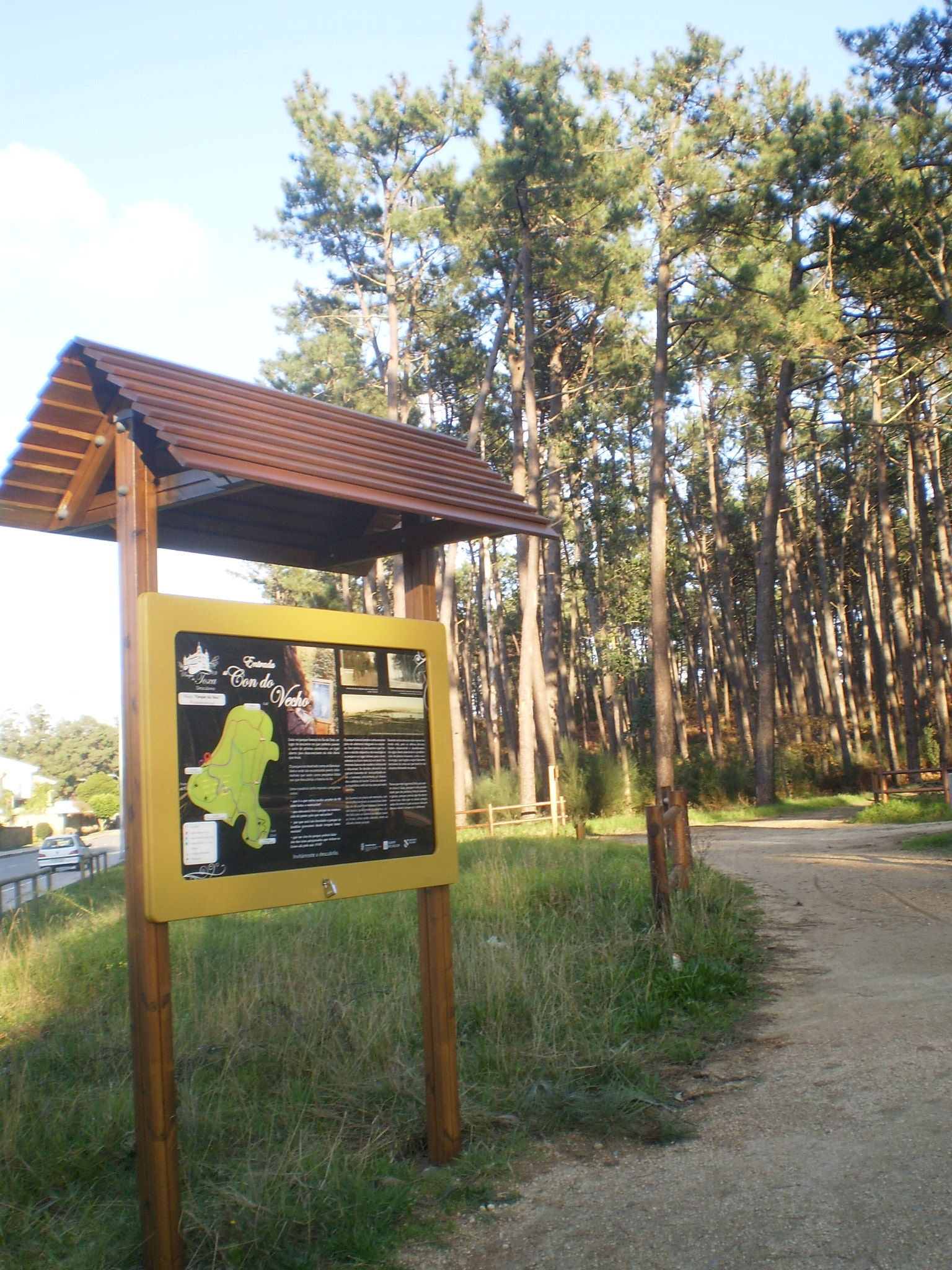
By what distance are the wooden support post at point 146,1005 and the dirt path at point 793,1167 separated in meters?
0.86

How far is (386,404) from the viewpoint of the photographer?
27016 millimetres

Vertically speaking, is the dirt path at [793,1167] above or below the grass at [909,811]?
below

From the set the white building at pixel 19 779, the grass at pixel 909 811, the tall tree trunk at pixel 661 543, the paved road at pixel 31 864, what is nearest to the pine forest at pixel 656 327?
the tall tree trunk at pixel 661 543

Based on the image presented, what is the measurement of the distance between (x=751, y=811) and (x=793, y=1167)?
2213 centimetres

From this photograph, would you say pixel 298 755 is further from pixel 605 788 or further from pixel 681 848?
pixel 605 788

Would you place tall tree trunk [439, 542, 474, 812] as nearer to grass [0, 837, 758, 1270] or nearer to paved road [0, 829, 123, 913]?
paved road [0, 829, 123, 913]

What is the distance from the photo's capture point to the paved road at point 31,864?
22903mm

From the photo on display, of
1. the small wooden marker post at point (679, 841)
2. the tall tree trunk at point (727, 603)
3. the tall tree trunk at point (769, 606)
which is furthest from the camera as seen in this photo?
the tall tree trunk at point (727, 603)

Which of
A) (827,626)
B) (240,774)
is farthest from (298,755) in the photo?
(827,626)

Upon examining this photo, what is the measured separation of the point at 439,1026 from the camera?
14.9ft

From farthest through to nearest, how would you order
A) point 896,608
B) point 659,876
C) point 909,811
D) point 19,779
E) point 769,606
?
point 19,779, point 896,608, point 769,606, point 909,811, point 659,876

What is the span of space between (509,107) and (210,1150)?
23.0 meters

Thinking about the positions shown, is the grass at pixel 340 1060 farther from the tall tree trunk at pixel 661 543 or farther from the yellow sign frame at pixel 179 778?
the tall tree trunk at pixel 661 543

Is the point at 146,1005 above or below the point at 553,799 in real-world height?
below
